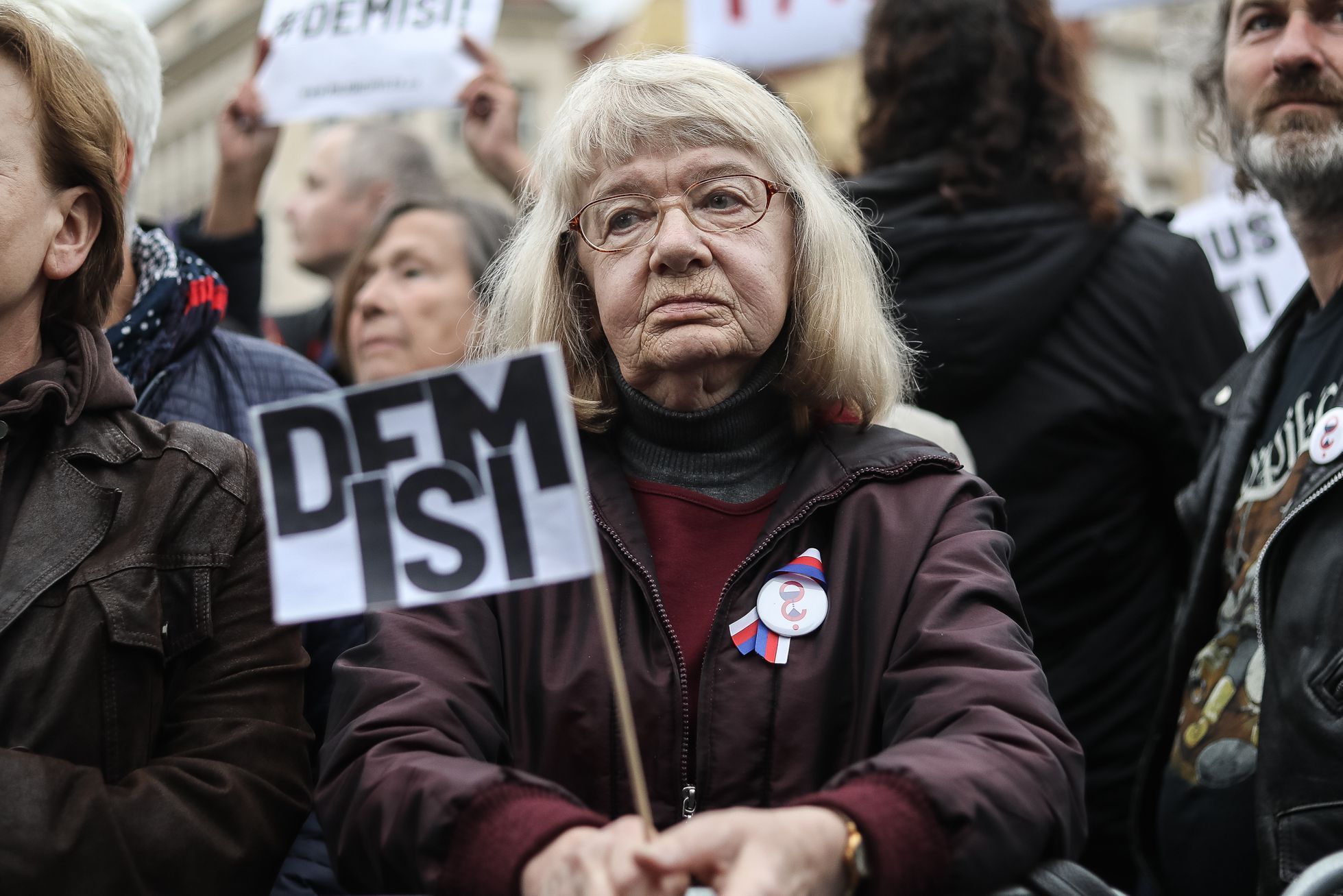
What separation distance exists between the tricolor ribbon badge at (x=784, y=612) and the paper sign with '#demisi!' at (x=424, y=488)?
0.43 metres

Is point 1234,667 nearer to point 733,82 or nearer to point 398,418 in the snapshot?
point 733,82

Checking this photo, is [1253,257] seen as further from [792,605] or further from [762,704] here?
[762,704]

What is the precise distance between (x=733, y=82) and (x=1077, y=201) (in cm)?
141

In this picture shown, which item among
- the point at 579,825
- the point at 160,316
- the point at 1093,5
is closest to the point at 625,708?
the point at 579,825

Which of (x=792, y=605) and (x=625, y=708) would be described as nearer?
(x=625, y=708)

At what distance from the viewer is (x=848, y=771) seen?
210 centimetres

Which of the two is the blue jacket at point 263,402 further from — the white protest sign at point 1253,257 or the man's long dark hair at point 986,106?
the white protest sign at point 1253,257


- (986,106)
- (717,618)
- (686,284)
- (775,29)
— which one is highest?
(775,29)

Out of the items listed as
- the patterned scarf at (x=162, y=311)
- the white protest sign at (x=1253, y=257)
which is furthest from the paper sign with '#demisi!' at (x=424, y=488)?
the white protest sign at (x=1253, y=257)

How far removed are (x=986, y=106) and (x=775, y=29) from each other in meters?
1.87

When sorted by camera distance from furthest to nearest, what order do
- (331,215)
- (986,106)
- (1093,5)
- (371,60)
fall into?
1. (331,215)
2. (1093,5)
3. (371,60)
4. (986,106)

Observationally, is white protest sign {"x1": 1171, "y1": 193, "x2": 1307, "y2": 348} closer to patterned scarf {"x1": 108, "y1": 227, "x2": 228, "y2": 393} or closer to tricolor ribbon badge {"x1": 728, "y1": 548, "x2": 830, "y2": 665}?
tricolor ribbon badge {"x1": 728, "y1": 548, "x2": 830, "y2": 665}

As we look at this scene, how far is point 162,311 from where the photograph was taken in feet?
9.96

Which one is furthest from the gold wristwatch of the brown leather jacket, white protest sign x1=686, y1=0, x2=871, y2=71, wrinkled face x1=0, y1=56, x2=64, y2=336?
white protest sign x1=686, y1=0, x2=871, y2=71
